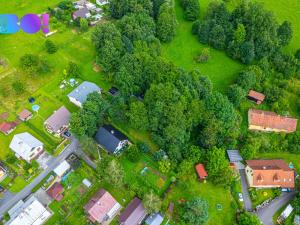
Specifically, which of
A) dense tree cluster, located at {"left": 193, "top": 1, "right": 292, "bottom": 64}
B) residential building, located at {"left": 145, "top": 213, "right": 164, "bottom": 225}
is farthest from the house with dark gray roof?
dense tree cluster, located at {"left": 193, "top": 1, "right": 292, "bottom": 64}

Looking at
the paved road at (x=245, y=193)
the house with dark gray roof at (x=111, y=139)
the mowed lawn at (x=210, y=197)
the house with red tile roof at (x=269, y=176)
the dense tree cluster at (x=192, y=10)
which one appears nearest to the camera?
the mowed lawn at (x=210, y=197)

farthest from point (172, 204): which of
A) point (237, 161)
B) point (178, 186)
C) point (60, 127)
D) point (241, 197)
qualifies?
point (60, 127)

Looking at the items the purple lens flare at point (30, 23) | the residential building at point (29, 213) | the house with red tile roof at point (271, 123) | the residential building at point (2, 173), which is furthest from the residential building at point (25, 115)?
the house with red tile roof at point (271, 123)

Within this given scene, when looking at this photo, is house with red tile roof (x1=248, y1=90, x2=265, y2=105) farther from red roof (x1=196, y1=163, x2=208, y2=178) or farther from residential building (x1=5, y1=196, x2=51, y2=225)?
residential building (x1=5, y1=196, x2=51, y2=225)

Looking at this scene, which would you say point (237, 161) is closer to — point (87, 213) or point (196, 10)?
point (87, 213)

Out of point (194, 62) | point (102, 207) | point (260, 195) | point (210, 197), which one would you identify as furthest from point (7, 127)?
point (260, 195)

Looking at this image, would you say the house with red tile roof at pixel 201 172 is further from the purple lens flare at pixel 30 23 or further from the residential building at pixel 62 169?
the purple lens flare at pixel 30 23
